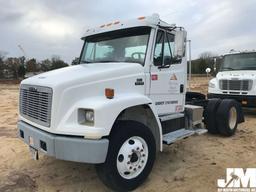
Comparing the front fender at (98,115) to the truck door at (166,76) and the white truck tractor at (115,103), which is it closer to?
the white truck tractor at (115,103)

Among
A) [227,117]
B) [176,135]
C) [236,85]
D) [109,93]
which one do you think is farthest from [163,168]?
[236,85]

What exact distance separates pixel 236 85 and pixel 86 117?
305 inches

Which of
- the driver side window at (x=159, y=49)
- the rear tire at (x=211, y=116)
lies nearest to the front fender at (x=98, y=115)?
the driver side window at (x=159, y=49)

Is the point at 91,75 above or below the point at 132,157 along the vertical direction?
above

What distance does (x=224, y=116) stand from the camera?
23.3 ft

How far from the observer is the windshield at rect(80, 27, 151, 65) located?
4805 millimetres

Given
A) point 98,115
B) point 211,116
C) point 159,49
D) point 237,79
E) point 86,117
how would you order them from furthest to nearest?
point 237,79
point 211,116
point 159,49
point 86,117
point 98,115

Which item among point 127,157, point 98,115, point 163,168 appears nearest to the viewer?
point 98,115

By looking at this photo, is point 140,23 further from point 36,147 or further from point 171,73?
point 36,147

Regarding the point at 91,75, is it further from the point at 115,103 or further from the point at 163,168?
the point at 163,168

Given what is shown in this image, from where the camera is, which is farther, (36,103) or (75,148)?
(36,103)

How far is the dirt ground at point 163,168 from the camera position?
14.4 feet

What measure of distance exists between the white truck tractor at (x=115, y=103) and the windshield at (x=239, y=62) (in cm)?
569

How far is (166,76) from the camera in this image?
5133 mm
